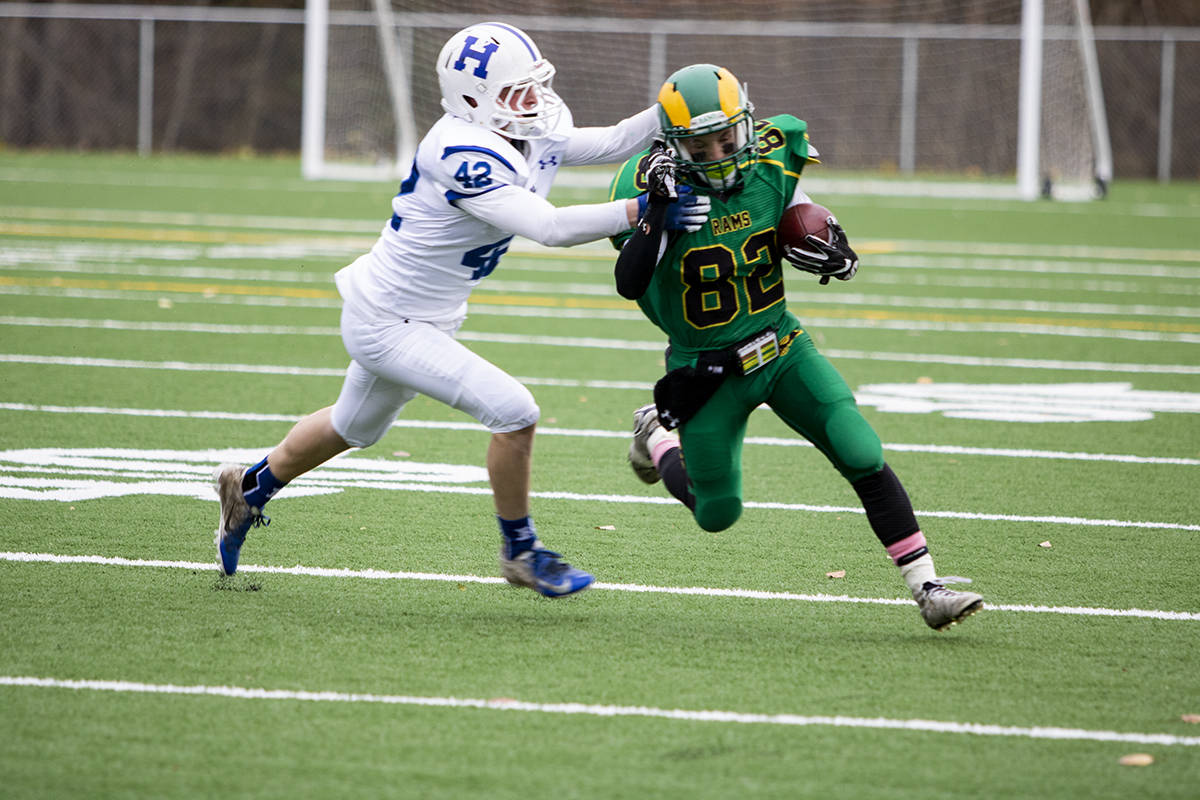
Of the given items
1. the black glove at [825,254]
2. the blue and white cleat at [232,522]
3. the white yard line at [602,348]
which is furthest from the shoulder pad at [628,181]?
the white yard line at [602,348]

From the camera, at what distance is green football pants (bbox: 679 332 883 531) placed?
4.88 m

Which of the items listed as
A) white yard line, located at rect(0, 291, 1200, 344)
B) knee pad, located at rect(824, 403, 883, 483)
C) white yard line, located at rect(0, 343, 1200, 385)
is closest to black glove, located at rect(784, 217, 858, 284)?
knee pad, located at rect(824, 403, 883, 483)

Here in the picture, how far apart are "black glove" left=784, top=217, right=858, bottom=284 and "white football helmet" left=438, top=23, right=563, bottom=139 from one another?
0.88 m

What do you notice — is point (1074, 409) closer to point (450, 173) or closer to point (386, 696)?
point (450, 173)

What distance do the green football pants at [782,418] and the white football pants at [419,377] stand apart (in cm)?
55

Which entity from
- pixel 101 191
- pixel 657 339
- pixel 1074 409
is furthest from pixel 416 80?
pixel 1074 409

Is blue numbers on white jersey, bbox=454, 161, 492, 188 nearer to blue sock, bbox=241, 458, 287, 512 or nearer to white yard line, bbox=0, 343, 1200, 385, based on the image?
blue sock, bbox=241, 458, 287, 512

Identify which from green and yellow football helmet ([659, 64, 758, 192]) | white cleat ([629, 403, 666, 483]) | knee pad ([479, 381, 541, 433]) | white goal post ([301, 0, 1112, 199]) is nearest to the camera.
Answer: green and yellow football helmet ([659, 64, 758, 192])

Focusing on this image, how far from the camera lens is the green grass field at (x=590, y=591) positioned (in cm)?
375

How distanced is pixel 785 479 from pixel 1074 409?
2.50 metres

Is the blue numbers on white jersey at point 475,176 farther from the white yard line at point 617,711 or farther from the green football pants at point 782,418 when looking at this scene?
the white yard line at point 617,711

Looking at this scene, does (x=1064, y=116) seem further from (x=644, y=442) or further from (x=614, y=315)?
(x=644, y=442)

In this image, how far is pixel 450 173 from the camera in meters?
4.86

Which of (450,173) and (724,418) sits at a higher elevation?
(450,173)
